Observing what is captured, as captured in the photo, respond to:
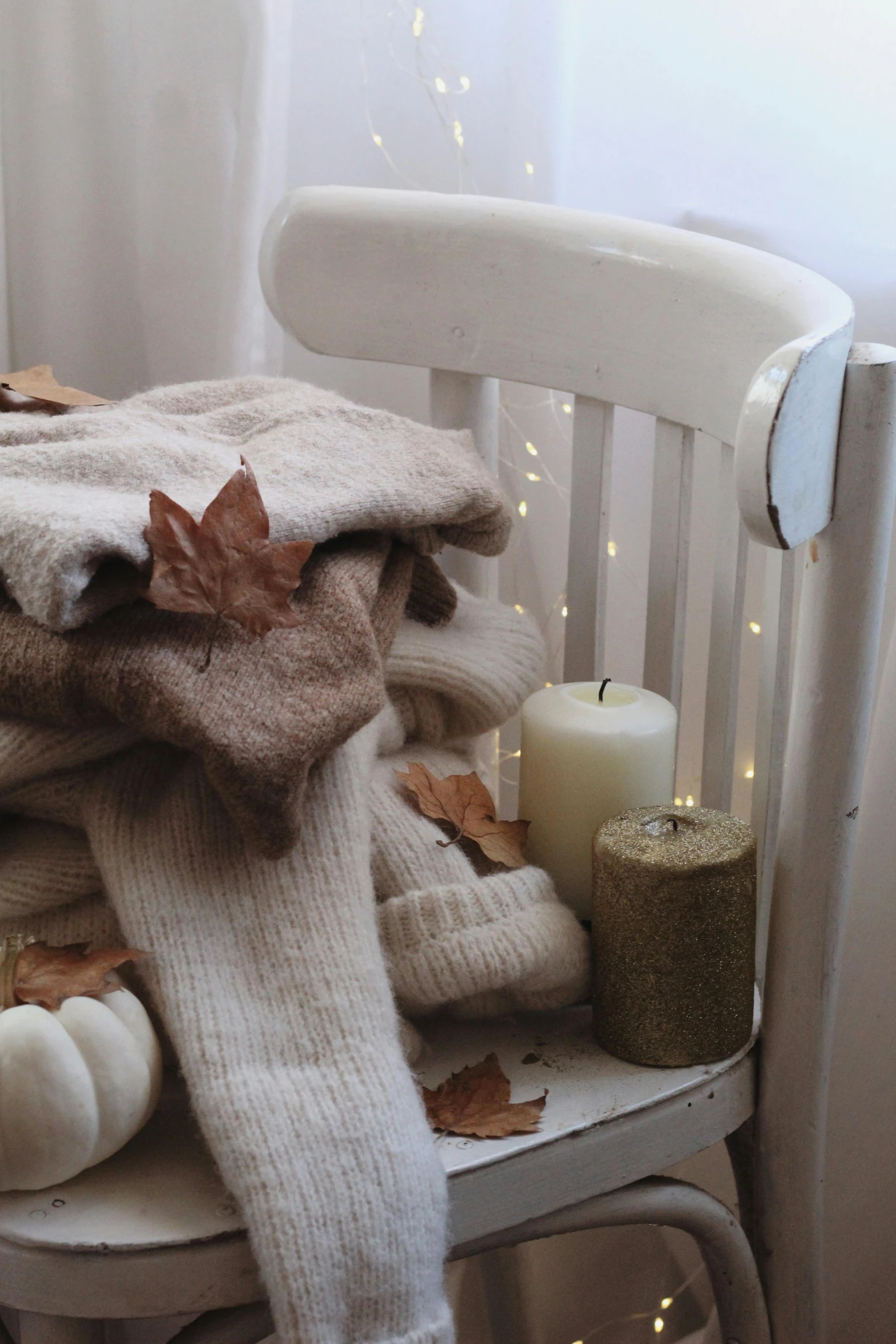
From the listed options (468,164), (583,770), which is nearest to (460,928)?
(583,770)

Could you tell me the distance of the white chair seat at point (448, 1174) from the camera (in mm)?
438

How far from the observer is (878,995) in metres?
0.89

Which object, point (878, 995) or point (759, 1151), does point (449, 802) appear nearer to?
point (759, 1151)

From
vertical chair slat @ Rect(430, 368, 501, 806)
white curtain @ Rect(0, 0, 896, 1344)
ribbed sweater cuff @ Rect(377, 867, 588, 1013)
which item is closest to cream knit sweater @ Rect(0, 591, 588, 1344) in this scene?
ribbed sweater cuff @ Rect(377, 867, 588, 1013)

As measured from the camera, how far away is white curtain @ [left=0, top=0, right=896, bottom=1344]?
822 millimetres

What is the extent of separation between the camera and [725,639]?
65 centimetres

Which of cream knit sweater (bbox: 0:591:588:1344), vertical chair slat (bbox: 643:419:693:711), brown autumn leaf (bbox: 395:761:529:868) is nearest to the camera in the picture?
cream knit sweater (bbox: 0:591:588:1344)

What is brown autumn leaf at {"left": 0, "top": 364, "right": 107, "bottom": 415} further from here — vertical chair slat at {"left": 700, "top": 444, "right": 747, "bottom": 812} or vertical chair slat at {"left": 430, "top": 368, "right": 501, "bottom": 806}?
vertical chair slat at {"left": 700, "top": 444, "right": 747, "bottom": 812}

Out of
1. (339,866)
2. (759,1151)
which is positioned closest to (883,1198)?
(759,1151)

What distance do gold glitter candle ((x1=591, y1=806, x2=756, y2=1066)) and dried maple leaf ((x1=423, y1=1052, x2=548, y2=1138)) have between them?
0.18 feet

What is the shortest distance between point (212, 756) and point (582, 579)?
0.37 metres

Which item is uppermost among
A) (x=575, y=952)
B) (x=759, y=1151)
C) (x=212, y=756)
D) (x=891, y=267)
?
(x=891, y=267)

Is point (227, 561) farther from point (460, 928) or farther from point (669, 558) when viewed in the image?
point (669, 558)

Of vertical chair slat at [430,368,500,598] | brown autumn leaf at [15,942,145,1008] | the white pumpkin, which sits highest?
vertical chair slat at [430,368,500,598]
